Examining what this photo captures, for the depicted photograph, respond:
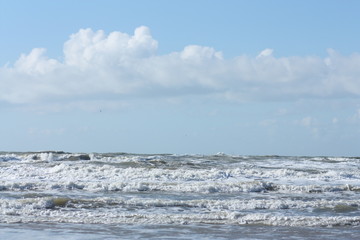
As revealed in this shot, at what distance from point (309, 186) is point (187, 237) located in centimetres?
1279

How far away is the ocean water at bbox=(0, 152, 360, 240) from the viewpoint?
1438 centimetres

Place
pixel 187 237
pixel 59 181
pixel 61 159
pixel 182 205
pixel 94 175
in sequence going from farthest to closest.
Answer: pixel 61 159 < pixel 94 175 < pixel 59 181 < pixel 182 205 < pixel 187 237

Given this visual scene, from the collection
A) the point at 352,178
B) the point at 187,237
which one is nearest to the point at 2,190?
the point at 187,237

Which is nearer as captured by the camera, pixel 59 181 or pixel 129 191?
pixel 129 191

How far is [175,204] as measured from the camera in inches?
754

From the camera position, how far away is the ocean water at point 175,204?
14.4 metres

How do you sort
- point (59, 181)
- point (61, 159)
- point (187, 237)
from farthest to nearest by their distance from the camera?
1. point (61, 159)
2. point (59, 181)
3. point (187, 237)

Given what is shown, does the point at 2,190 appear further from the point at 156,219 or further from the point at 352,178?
the point at 352,178

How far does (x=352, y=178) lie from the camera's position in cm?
2942

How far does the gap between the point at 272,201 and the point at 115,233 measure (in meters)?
7.46

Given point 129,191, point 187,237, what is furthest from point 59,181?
point 187,237

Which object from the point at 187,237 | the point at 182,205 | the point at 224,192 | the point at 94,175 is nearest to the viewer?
the point at 187,237

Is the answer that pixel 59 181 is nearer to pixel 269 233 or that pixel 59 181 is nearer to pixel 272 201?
pixel 272 201

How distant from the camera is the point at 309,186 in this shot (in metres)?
24.9
